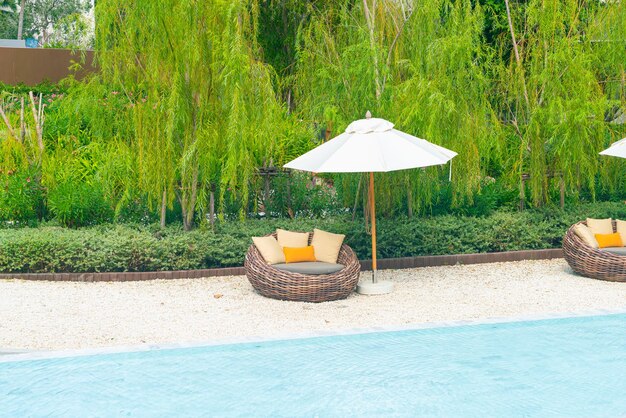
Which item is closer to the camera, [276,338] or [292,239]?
[276,338]

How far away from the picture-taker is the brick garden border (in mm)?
11992

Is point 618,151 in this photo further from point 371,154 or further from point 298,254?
point 298,254

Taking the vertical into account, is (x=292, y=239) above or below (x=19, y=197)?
below

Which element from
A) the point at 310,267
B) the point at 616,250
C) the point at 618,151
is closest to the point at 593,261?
the point at 616,250

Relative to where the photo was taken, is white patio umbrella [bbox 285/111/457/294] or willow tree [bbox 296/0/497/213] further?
willow tree [bbox 296/0/497/213]

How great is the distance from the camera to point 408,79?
1319 centimetres

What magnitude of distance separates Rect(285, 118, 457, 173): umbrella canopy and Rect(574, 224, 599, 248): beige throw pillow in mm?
2560

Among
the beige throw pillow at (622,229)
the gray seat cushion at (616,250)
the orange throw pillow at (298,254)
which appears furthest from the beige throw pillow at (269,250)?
the beige throw pillow at (622,229)

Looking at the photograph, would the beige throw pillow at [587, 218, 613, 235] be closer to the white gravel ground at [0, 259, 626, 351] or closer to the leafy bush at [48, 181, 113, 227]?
the white gravel ground at [0, 259, 626, 351]

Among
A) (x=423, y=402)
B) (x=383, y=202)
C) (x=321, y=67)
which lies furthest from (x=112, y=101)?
(x=423, y=402)

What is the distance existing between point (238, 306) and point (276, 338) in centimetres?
170

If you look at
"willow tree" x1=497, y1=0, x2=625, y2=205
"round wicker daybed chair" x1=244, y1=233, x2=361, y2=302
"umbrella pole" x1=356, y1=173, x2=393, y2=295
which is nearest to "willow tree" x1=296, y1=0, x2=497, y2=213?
"willow tree" x1=497, y1=0, x2=625, y2=205

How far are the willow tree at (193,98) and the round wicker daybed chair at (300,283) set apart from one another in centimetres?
175

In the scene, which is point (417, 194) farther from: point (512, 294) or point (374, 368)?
point (374, 368)
